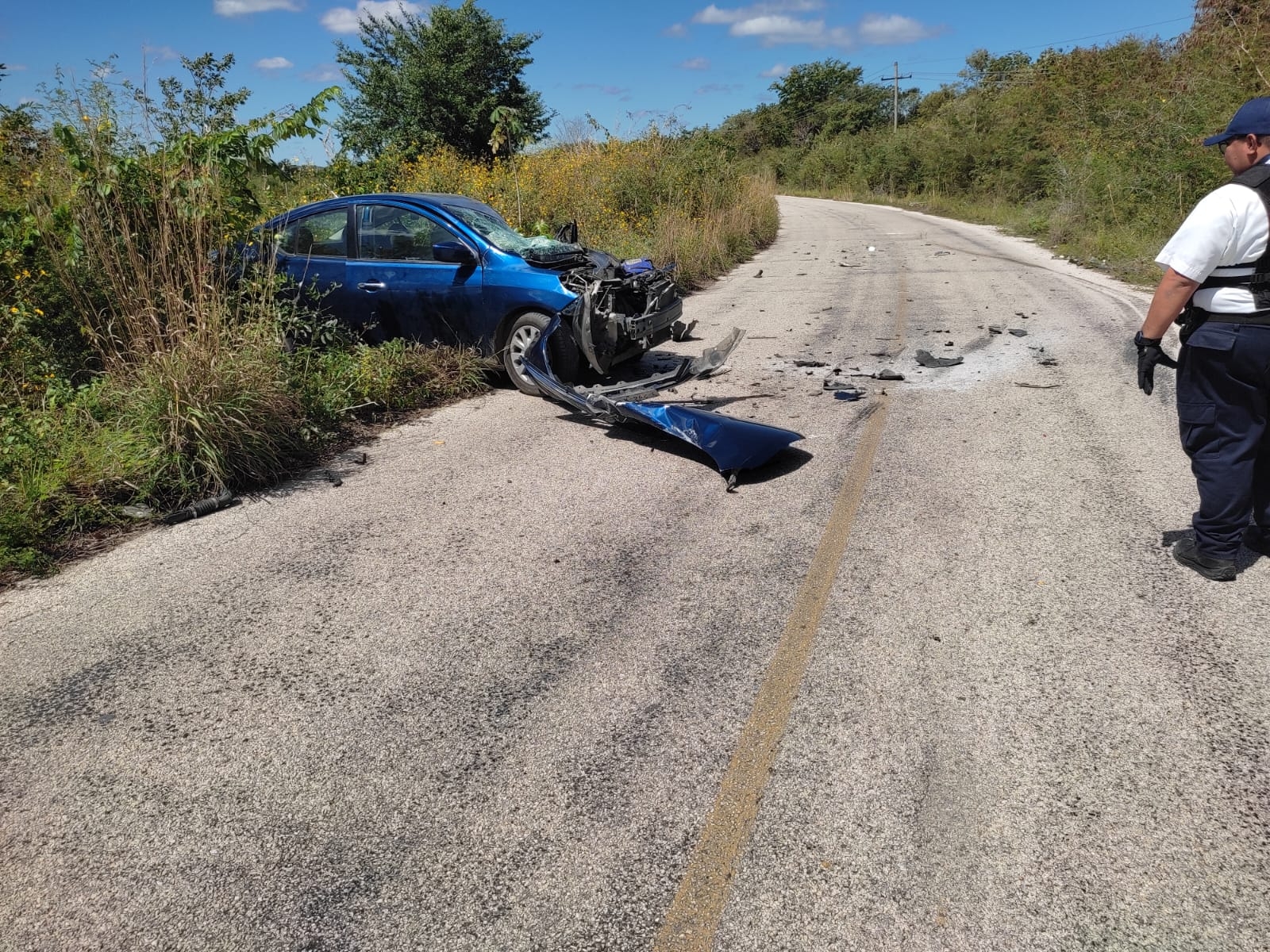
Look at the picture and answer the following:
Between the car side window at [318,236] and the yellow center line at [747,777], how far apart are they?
19.0 feet

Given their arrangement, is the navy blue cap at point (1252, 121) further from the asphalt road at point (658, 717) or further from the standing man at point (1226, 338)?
the asphalt road at point (658, 717)

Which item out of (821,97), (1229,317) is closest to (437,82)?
(1229,317)

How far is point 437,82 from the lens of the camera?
23.5 m

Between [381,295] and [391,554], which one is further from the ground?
[381,295]

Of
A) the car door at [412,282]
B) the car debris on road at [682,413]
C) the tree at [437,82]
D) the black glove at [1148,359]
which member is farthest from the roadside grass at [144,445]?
the tree at [437,82]

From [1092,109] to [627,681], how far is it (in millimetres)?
25523

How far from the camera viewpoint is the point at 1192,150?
14.4 m

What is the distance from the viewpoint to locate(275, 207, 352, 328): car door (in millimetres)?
7609

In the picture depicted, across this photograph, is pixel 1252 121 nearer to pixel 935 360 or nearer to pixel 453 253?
pixel 935 360

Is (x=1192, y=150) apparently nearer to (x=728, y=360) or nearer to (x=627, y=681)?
(x=728, y=360)

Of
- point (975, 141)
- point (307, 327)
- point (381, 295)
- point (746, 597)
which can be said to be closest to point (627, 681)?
point (746, 597)

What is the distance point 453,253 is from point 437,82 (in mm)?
19550

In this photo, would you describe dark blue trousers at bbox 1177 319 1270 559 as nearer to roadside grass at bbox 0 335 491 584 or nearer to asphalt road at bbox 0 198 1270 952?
asphalt road at bbox 0 198 1270 952

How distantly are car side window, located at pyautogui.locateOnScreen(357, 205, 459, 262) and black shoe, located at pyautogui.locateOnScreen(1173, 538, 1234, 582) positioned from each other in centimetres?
628
